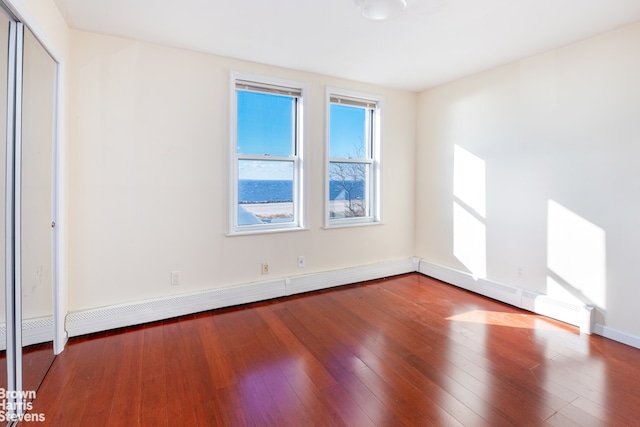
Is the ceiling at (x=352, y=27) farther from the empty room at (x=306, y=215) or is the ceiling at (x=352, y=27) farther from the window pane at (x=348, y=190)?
the window pane at (x=348, y=190)

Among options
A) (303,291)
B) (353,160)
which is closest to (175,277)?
(303,291)

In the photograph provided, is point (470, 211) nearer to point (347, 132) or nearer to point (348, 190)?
point (348, 190)

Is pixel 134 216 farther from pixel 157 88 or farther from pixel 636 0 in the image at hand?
pixel 636 0

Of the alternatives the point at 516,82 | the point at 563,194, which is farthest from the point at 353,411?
the point at 516,82

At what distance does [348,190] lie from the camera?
4.12 m

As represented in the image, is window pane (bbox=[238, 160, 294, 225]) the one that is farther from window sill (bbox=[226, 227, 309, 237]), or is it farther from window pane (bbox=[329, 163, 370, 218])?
window pane (bbox=[329, 163, 370, 218])

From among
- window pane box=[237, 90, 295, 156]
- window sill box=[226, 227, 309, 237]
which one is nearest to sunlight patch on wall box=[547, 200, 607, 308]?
window sill box=[226, 227, 309, 237]

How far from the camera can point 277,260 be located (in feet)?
11.6

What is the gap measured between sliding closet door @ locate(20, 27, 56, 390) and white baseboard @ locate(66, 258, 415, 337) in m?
0.40

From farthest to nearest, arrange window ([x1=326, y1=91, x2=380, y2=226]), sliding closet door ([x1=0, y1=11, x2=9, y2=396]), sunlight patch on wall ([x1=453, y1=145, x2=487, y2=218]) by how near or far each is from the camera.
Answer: window ([x1=326, y1=91, x2=380, y2=226]) < sunlight patch on wall ([x1=453, y1=145, x2=487, y2=218]) < sliding closet door ([x1=0, y1=11, x2=9, y2=396])

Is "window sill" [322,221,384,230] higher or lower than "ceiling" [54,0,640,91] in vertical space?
lower

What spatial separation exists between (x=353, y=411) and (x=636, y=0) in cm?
323

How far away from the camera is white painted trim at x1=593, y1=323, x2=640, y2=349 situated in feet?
8.12

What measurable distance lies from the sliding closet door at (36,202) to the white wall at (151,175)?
1.39ft
